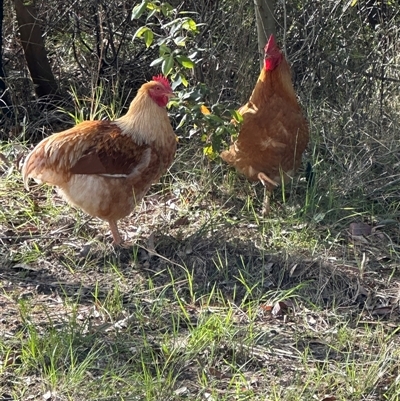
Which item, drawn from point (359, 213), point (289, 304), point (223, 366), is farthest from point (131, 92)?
point (223, 366)

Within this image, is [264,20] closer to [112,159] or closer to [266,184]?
[266,184]

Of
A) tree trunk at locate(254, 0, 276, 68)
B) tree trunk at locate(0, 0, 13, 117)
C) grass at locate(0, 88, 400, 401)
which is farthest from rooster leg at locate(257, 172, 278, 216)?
tree trunk at locate(0, 0, 13, 117)

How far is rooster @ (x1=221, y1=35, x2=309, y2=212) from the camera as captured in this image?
5.50 metres

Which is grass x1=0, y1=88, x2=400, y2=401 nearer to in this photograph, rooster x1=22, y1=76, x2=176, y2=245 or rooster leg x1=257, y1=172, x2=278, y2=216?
rooster leg x1=257, y1=172, x2=278, y2=216

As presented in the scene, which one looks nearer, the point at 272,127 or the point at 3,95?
the point at 272,127

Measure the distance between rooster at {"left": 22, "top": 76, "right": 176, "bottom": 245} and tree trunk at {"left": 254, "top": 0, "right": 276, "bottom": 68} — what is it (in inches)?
46.8

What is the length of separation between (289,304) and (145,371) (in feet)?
3.57

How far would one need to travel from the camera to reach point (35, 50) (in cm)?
698

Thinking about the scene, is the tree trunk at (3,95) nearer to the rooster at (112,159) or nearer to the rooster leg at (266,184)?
the rooster at (112,159)

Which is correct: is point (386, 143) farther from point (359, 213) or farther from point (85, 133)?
point (85, 133)

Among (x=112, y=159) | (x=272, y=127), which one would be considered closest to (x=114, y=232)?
(x=112, y=159)

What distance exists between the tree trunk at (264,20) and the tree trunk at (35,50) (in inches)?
79.5

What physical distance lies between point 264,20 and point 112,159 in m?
1.82

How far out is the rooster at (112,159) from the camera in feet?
16.2
